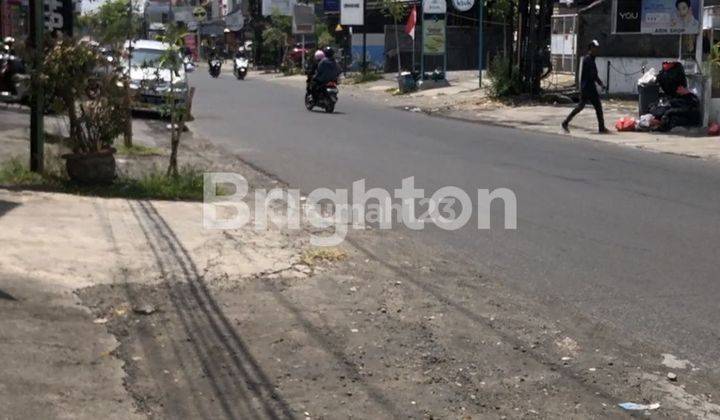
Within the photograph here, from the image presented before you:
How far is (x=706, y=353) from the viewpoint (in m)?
6.21

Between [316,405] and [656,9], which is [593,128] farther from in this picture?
[316,405]

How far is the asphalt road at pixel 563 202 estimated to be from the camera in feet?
24.3

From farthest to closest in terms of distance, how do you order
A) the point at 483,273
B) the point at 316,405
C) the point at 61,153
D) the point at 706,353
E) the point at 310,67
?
the point at 310,67
the point at 61,153
the point at 483,273
the point at 706,353
the point at 316,405

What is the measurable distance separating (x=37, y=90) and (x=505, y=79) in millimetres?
20718

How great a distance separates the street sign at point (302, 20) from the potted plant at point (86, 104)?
47.5 m

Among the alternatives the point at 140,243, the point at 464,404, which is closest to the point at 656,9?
the point at 140,243

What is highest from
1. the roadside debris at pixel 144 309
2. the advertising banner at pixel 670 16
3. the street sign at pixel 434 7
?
the street sign at pixel 434 7

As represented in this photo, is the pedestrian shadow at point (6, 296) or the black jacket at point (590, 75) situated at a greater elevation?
the black jacket at point (590, 75)

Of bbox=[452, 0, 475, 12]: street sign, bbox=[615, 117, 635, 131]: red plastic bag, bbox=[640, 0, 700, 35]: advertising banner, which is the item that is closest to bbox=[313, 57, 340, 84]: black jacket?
bbox=[640, 0, 700, 35]: advertising banner

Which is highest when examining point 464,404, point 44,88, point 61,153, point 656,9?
point 656,9

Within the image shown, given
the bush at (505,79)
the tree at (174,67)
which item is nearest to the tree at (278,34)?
the bush at (505,79)

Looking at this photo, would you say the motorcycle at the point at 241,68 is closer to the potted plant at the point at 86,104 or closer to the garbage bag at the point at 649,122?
the garbage bag at the point at 649,122

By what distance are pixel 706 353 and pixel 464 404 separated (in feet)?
6.07

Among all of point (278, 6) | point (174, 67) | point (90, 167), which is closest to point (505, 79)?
point (174, 67)
